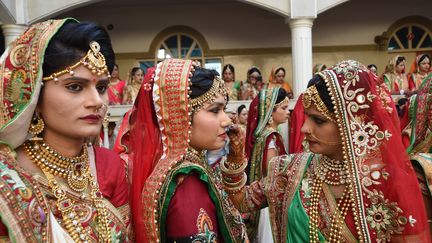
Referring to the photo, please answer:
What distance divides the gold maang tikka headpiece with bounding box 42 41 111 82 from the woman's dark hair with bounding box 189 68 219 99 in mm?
446

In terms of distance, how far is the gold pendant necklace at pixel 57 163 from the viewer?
153cm

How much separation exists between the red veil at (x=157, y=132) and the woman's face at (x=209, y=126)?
0.06m

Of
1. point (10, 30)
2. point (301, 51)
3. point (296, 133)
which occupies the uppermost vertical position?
point (10, 30)

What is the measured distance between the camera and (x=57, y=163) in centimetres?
155

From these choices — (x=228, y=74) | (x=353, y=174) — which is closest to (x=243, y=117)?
(x=228, y=74)

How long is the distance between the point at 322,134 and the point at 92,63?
0.97m

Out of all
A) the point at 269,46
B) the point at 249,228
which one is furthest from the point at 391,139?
the point at 269,46

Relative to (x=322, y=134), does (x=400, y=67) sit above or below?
above

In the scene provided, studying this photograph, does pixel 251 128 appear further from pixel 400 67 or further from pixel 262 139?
pixel 400 67

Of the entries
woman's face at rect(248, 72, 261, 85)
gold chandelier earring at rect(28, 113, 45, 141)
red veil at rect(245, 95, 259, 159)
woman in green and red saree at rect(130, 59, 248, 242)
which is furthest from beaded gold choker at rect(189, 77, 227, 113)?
woman's face at rect(248, 72, 261, 85)

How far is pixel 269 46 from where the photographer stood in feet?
40.2

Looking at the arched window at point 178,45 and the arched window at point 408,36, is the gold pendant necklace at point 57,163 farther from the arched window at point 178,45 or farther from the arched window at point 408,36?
the arched window at point 408,36

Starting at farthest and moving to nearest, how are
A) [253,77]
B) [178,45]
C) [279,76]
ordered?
1. [178,45]
2. [279,76]
3. [253,77]

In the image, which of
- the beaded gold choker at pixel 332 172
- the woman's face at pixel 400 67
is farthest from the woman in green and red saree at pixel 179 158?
the woman's face at pixel 400 67
